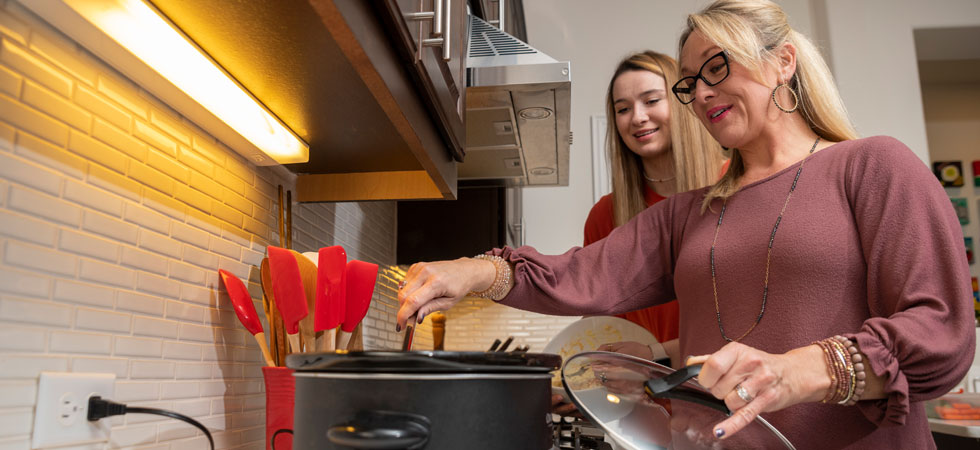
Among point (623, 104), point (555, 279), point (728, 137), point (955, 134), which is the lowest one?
point (555, 279)

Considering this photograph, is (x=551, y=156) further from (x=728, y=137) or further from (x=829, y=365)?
(x=829, y=365)

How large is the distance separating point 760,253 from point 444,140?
0.49 metres

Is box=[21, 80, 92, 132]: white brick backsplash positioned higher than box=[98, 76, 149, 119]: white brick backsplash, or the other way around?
box=[98, 76, 149, 119]: white brick backsplash

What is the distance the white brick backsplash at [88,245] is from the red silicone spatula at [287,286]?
0.20 meters

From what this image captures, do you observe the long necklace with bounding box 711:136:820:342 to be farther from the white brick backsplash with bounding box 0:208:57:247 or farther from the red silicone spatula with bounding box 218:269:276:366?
the white brick backsplash with bounding box 0:208:57:247

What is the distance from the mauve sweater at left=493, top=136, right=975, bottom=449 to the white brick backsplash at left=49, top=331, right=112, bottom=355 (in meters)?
0.49

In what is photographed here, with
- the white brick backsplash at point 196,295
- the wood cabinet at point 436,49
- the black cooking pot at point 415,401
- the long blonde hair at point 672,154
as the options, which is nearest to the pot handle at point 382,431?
the black cooking pot at point 415,401

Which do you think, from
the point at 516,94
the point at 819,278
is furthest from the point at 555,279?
the point at 516,94

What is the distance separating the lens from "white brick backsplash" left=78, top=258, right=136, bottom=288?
0.69 m

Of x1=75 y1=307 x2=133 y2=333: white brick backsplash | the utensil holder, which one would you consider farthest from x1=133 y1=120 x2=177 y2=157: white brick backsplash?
the utensil holder

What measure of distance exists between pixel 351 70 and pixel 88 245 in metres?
0.34

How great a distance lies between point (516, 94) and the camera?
1.28 meters

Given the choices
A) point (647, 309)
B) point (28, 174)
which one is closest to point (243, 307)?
point (28, 174)

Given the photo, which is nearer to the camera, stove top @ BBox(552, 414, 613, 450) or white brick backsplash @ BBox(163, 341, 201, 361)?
white brick backsplash @ BBox(163, 341, 201, 361)
